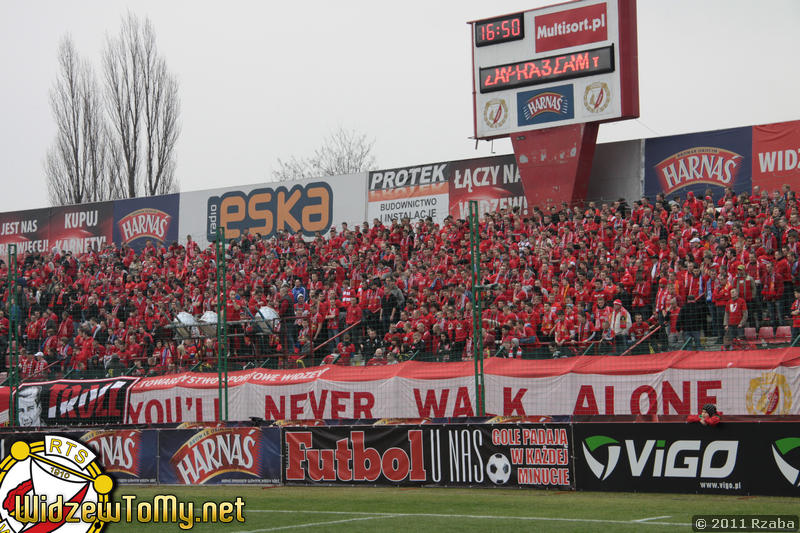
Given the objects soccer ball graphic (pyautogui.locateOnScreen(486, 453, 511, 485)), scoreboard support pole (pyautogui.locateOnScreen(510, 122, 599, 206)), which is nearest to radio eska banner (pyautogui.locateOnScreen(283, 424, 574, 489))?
soccer ball graphic (pyautogui.locateOnScreen(486, 453, 511, 485))

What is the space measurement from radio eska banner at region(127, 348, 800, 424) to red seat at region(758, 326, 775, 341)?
1.79ft

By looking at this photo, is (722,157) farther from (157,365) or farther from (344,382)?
(157,365)

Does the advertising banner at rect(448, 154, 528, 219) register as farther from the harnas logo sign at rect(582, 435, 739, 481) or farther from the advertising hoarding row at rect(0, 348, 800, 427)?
the harnas logo sign at rect(582, 435, 739, 481)

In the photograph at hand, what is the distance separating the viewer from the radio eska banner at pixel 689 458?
12375 mm

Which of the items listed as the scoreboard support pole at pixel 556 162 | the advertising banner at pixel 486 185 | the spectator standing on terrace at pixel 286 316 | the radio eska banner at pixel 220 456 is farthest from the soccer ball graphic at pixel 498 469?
the advertising banner at pixel 486 185

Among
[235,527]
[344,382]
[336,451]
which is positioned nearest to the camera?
[235,527]

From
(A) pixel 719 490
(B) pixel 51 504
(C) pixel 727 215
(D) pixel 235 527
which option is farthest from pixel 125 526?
(C) pixel 727 215

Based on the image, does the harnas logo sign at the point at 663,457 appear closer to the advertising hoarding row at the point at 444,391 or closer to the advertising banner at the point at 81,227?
the advertising hoarding row at the point at 444,391

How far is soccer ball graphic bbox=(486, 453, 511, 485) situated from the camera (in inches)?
574

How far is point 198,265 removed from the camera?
1197 inches

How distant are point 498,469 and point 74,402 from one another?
1259cm

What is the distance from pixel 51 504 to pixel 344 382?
12.1m

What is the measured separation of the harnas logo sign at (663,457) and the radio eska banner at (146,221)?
2483 cm

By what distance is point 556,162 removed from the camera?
86.6 ft
